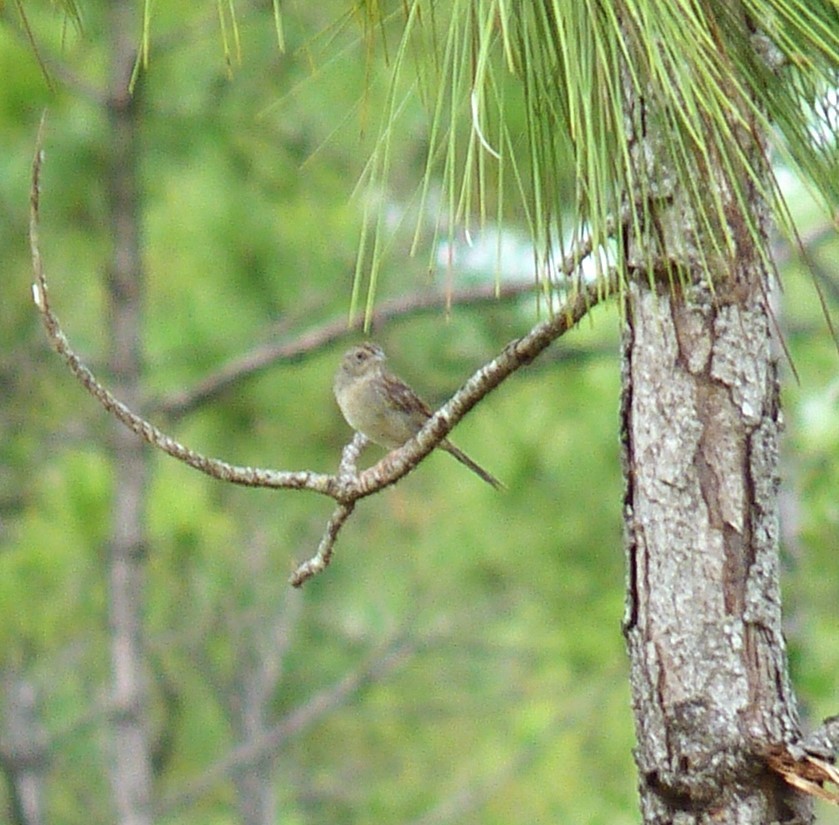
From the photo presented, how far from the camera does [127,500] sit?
21.8 feet

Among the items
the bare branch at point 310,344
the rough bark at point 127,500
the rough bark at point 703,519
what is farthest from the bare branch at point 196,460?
the rough bark at point 127,500

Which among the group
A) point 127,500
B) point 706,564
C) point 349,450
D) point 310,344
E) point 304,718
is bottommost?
point 706,564

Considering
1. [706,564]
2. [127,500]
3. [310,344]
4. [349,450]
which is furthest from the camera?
[127,500]

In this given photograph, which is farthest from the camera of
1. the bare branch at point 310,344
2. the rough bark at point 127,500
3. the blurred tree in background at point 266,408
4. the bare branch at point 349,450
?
the rough bark at point 127,500

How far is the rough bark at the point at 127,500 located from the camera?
6645mm

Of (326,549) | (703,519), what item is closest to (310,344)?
(326,549)

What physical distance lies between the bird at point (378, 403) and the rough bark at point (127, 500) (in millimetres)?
1667

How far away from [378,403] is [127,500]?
1998mm

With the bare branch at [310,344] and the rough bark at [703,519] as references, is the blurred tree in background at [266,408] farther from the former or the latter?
the rough bark at [703,519]

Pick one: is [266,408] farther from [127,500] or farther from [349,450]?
[349,450]

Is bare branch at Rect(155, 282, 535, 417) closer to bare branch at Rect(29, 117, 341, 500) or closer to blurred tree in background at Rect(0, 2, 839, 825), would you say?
blurred tree in background at Rect(0, 2, 839, 825)

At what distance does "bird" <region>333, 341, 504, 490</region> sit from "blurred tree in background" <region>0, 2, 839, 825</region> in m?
0.54

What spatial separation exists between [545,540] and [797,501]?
1.07 m

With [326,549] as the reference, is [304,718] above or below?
above
